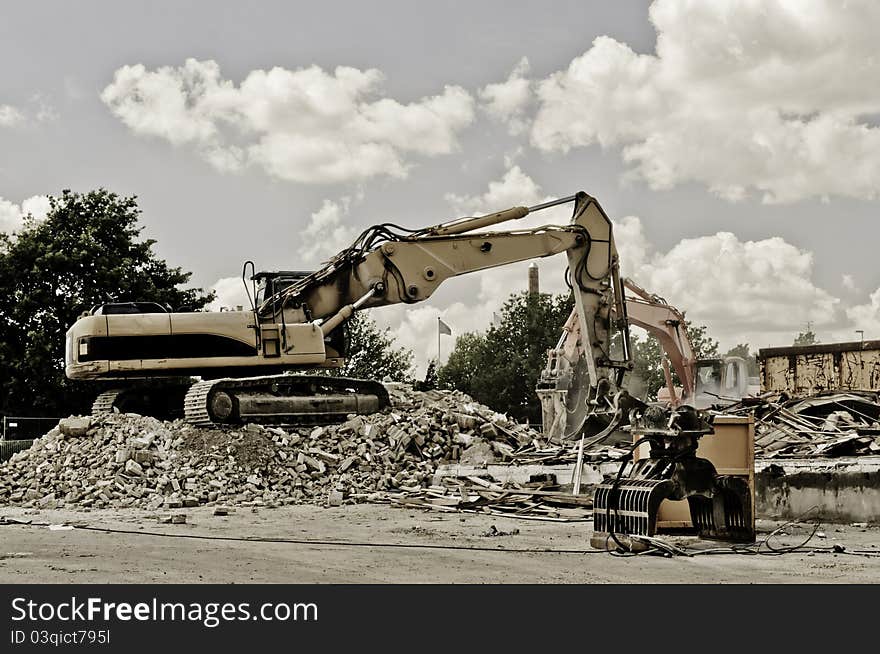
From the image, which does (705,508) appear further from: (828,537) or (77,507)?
(77,507)

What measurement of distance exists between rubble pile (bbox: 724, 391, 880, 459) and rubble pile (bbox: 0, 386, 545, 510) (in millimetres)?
4499

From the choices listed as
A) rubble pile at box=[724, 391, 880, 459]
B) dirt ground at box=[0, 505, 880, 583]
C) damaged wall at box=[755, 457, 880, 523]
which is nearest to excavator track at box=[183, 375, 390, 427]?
dirt ground at box=[0, 505, 880, 583]

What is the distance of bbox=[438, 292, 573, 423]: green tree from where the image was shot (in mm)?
51781

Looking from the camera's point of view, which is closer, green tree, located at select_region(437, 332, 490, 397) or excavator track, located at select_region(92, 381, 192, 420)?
excavator track, located at select_region(92, 381, 192, 420)

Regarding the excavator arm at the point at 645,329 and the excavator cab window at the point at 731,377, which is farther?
the excavator cab window at the point at 731,377

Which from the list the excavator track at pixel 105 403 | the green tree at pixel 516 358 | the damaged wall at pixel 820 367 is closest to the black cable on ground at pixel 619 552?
the damaged wall at pixel 820 367

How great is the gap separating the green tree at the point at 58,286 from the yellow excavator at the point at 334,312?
1556 cm

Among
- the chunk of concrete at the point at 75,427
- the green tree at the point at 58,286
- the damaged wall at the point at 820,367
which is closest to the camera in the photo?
the chunk of concrete at the point at 75,427

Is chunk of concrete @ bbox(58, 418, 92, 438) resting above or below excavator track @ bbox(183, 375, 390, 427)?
below

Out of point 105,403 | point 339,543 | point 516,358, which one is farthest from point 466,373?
point 339,543

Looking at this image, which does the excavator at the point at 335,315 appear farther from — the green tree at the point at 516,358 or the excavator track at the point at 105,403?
the green tree at the point at 516,358

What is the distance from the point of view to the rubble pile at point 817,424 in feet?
45.7

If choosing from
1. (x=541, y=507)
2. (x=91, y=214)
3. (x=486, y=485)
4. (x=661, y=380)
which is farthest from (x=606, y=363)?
(x=661, y=380)

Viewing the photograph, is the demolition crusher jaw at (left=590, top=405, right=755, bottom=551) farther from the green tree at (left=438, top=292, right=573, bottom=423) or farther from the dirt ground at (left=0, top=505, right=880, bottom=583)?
the green tree at (left=438, top=292, right=573, bottom=423)
